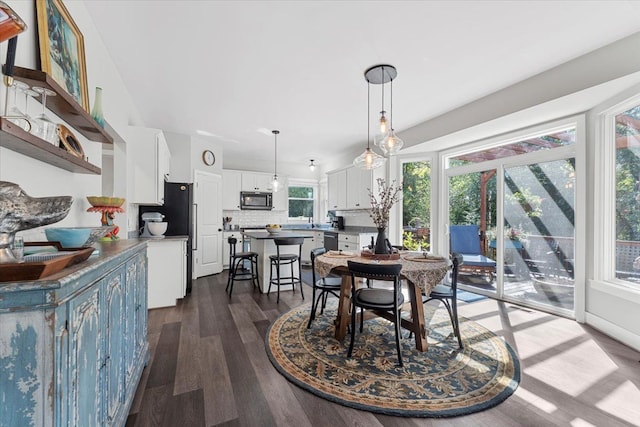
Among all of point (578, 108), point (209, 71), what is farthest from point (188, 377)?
point (578, 108)

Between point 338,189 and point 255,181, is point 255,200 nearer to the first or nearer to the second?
point 255,181

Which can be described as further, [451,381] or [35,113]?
[451,381]

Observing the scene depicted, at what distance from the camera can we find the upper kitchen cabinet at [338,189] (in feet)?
19.4

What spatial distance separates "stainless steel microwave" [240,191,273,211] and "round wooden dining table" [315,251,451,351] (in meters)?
4.09

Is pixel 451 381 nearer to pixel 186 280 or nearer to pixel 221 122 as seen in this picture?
pixel 186 280

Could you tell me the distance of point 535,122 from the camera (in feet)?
11.0

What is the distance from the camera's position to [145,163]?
3.38m

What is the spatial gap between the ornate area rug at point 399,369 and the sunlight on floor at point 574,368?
19 cm

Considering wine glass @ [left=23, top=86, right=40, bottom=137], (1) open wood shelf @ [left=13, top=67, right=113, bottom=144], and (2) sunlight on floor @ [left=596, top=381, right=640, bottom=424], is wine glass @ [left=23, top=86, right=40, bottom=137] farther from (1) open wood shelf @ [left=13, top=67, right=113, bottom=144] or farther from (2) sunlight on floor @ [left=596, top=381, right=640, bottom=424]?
(2) sunlight on floor @ [left=596, top=381, right=640, bottom=424]

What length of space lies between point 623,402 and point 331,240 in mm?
4472

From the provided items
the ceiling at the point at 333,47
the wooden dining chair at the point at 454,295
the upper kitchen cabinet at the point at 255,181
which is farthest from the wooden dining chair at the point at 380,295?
the upper kitchen cabinet at the point at 255,181

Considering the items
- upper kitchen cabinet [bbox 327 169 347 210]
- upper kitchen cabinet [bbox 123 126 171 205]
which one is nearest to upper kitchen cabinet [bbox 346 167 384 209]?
upper kitchen cabinet [bbox 327 169 347 210]

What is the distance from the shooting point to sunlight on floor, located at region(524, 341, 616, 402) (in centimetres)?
192

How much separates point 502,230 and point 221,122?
4.63m
